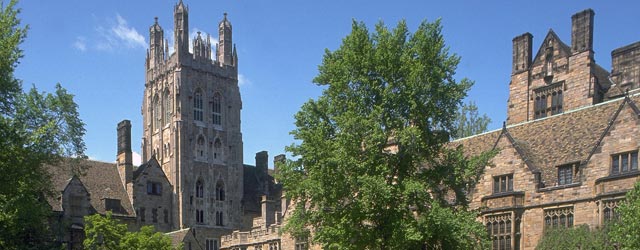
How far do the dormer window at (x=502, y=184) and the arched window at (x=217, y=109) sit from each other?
5627 cm

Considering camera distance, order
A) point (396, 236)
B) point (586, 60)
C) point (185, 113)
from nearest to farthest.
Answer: point (396, 236)
point (586, 60)
point (185, 113)

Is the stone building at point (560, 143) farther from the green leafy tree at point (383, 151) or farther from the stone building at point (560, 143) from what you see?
the green leafy tree at point (383, 151)

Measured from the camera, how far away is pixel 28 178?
32688mm

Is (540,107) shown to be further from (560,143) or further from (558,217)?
(558,217)

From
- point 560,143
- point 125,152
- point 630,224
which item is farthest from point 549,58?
point 125,152

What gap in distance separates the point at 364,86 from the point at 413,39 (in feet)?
9.64

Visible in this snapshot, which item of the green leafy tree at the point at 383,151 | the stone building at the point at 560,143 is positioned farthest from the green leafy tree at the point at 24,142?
the stone building at the point at 560,143

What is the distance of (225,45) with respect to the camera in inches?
3654

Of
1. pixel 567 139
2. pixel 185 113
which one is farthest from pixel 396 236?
pixel 185 113

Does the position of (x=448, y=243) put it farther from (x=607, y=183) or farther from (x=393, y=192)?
(x=607, y=183)

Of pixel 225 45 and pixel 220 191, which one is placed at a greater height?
pixel 225 45

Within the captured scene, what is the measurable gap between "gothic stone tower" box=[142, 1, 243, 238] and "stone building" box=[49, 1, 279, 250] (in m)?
0.11

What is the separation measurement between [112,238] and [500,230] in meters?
25.9

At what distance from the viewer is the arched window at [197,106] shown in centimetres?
8793
